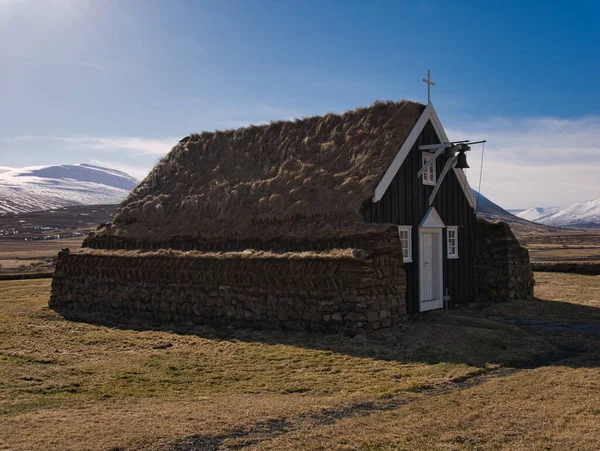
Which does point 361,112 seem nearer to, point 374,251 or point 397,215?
point 397,215

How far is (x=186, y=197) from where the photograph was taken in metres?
19.6

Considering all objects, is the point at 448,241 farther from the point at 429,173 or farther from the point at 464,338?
the point at 464,338

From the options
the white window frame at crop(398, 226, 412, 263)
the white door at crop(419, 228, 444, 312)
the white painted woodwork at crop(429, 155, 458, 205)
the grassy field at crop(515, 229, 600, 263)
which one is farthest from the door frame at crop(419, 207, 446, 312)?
the grassy field at crop(515, 229, 600, 263)

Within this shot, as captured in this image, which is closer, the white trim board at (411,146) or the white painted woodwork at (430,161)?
the white trim board at (411,146)

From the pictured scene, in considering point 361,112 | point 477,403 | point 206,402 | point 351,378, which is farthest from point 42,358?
point 361,112

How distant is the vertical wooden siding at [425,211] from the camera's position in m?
15.9

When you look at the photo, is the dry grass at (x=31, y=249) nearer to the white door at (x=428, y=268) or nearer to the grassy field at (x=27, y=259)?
the grassy field at (x=27, y=259)

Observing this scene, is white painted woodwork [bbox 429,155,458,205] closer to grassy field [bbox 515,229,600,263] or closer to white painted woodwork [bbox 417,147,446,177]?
white painted woodwork [bbox 417,147,446,177]

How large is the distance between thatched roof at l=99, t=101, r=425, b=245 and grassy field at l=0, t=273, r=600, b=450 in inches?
134

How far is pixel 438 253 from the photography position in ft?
58.1

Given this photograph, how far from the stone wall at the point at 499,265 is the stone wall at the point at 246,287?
251 inches

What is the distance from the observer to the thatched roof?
51.4ft

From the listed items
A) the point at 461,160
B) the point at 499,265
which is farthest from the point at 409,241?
the point at 499,265

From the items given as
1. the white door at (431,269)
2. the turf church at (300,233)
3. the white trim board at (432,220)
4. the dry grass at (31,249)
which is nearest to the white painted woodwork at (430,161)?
the turf church at (300,233)
